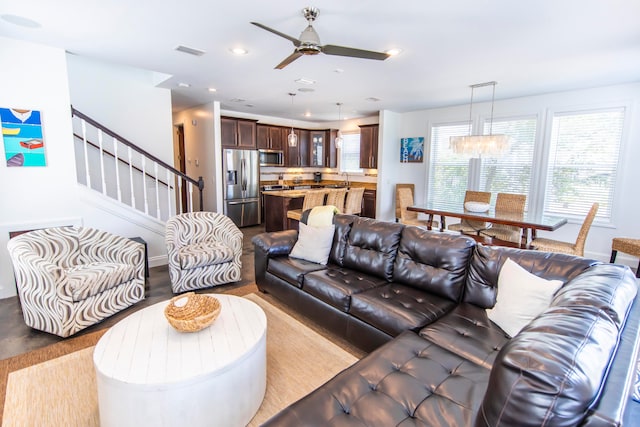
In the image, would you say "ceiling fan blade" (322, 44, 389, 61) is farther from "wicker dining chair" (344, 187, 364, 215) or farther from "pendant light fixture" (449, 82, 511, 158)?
"wicker dining chair" (344, 187, 364, 215)

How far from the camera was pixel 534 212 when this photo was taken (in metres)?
5.41

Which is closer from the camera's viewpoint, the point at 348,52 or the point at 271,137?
the point at 348,52

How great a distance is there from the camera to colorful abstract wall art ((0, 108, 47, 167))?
10.5 ft

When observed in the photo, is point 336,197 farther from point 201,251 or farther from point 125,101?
point 125,101

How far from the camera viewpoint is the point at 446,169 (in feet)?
21.5

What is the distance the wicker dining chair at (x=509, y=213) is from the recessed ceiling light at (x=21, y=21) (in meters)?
5.64

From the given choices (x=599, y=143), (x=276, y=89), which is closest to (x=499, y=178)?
(x=599, y=143)

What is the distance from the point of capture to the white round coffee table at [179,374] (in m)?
1.49

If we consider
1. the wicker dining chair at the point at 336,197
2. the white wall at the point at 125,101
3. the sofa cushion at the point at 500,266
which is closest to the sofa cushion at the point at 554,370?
the sofa cushion at the point at 500,266

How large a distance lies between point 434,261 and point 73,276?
3007mm

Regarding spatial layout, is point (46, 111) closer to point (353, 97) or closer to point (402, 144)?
point (353, 97)

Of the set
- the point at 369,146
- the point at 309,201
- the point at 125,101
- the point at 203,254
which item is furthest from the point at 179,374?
the point at 369,146

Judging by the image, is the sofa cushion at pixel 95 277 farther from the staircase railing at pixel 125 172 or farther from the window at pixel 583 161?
the window at pixel 583 161

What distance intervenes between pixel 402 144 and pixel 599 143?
3.40m
